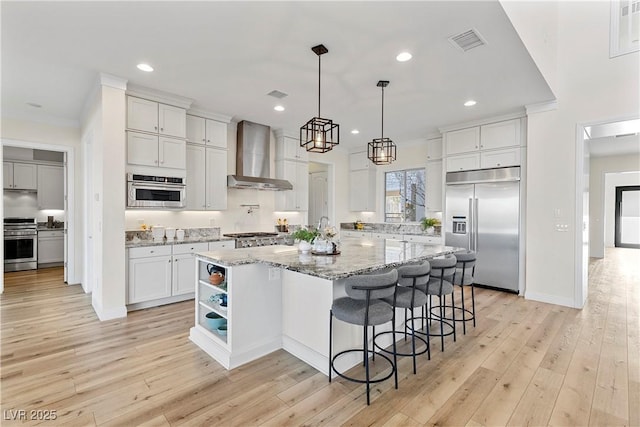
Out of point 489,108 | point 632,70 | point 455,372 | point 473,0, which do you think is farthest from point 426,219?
point 473,0

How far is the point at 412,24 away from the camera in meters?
2.62

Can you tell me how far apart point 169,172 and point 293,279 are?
2685 millimetres

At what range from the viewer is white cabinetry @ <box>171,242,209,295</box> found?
4.35 m

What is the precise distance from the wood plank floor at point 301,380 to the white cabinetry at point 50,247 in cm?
380

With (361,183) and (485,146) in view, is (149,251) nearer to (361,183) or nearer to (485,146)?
(361,183)

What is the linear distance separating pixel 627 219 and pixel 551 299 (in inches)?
379

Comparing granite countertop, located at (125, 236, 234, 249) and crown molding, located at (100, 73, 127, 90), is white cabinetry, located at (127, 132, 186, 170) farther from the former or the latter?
granite countertop, located at (125, 236, 234, 249)

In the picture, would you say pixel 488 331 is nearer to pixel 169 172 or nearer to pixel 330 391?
pixel 330 391

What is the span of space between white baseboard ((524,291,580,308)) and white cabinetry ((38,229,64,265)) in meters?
9.31

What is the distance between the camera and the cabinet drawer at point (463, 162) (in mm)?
5316

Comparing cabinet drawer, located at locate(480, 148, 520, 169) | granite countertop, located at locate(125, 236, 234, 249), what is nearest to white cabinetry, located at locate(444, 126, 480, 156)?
cabinet drawer, located at locate(480, 148, 520, 169)

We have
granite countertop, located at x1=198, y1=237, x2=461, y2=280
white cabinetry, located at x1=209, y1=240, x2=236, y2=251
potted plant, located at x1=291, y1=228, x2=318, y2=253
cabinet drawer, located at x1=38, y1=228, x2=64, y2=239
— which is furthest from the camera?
cabinet drawer, located at x1=38, y1=228, x2=64, y2=239

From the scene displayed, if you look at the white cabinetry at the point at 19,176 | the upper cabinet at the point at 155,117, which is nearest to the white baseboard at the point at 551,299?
the upper cabinet at the point at 155,117

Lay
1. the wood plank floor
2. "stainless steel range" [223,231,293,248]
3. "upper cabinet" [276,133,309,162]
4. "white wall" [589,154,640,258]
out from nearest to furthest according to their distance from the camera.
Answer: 1. the wood plank floor
2. "stainless steel range" [223,231,293,248]
3. "upper cabinet" [276,133,309,162]
4. "white wall" [589,154,640,258]
